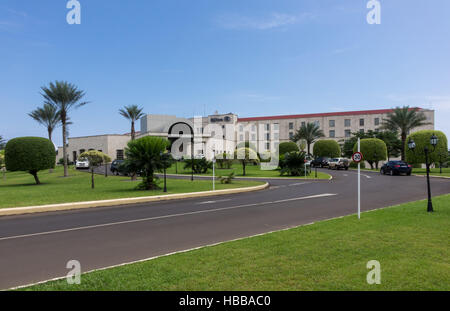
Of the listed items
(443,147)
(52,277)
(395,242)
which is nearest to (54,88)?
(52,277)

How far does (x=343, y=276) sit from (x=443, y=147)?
43.2 meters

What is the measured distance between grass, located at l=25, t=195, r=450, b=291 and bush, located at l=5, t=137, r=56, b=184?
23.5 meters

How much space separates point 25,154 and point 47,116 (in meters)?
26.3

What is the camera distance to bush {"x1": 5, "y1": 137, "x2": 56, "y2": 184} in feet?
81.0

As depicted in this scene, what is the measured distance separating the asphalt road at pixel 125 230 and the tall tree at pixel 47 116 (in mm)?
40789

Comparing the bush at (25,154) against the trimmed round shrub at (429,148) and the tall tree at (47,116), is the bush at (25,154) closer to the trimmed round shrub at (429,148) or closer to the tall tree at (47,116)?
the tall tree at (47,116)

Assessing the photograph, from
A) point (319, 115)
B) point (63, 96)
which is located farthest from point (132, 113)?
point (319, 115)

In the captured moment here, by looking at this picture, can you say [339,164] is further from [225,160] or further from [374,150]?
[225,160]

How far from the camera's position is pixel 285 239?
6922mm

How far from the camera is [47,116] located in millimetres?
47875

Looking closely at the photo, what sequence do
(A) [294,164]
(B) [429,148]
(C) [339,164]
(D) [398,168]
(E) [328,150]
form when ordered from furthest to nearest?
(E) [328,150], (C) [339,164], (B) [429,148], (A) [294,164], (D) [398,168]

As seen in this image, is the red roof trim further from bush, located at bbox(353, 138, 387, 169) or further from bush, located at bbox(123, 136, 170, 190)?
bush, located at bbox(123, 136, 170, 190)

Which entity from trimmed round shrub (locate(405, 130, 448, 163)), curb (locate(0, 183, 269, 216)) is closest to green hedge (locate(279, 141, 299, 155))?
trimmed round shrub (locate(405, 130, 448, 163))

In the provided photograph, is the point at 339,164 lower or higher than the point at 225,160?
lower
